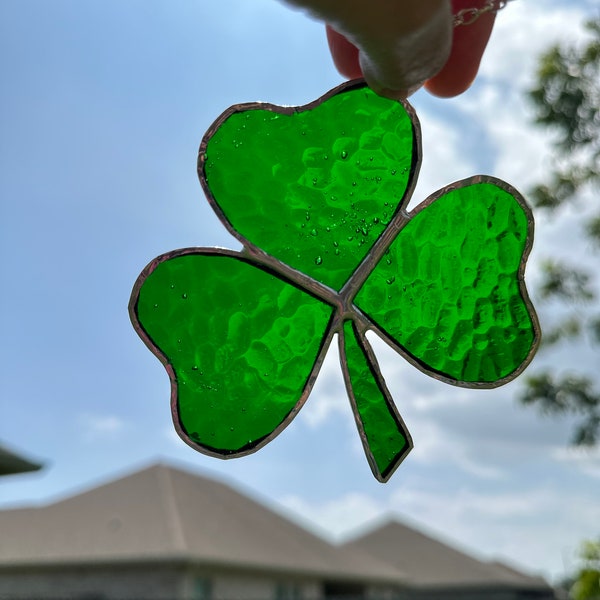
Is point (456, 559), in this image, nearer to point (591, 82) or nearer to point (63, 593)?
point (63, 593)

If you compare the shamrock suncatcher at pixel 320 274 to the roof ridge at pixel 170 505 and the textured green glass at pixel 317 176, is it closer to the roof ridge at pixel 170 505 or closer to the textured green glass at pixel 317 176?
the textured green glass at pixel 317 176

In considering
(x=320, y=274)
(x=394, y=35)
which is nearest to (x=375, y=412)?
(x=320, y=274)

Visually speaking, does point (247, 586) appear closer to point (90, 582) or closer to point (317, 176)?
point (90, 582)

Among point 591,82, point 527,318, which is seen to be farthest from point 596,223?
point 527,318

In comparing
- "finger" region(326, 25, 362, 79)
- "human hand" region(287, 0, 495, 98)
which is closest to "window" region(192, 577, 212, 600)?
"finger" region(326, 25, 362, 79)

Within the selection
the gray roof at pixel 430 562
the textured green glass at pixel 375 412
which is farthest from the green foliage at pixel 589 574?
the gray roof at pixel 430 562
